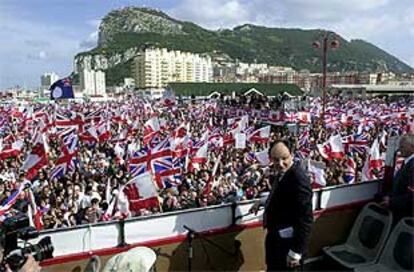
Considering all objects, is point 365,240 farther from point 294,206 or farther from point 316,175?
point 316,175

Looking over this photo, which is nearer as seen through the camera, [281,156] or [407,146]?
[281,156]

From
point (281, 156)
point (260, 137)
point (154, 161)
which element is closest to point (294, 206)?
point (281, 156)

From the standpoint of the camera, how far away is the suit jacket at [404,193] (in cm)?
582

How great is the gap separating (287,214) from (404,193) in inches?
67.3

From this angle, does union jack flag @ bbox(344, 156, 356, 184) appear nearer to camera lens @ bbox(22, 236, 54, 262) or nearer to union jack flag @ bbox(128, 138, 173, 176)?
union jack flag @ bbox(128, 138, 173, 176)

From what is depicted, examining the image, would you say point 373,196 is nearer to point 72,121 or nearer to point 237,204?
point 237,204

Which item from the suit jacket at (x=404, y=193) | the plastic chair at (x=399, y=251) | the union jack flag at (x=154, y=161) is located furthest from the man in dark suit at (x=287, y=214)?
the union jack flag at (x=154, y=161)

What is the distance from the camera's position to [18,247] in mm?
4113

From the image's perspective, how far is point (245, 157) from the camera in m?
18.1

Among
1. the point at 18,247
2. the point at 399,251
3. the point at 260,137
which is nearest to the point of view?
the point at 18,247

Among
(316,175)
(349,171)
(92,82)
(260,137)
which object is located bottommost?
(349,171)

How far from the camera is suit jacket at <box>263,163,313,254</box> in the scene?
484 centimetres

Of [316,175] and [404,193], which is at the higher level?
[404,193]

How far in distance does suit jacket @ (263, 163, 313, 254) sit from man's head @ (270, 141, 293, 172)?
0.20 ft
